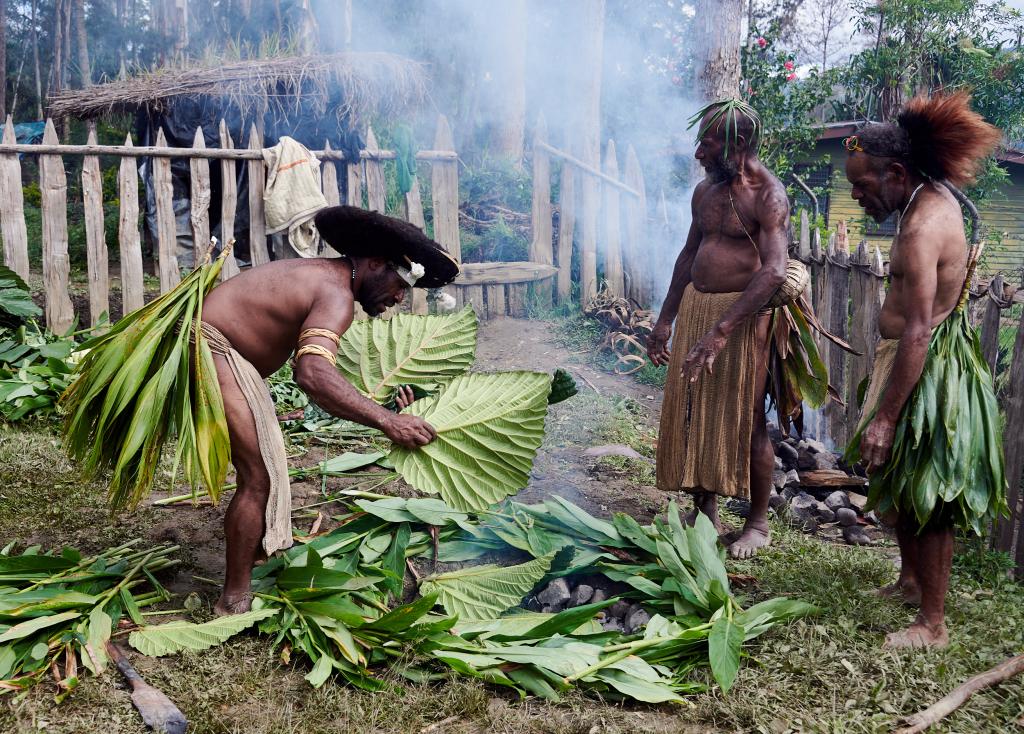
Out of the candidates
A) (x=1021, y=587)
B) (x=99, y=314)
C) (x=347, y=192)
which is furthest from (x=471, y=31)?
(x=1021, y=587)

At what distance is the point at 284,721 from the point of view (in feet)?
8.39

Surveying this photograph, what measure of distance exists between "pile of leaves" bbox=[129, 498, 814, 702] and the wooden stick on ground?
54cm

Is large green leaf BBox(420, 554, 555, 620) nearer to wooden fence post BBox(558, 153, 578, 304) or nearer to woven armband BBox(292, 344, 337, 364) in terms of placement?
woven armband BBox(292, 344, 337, 364)

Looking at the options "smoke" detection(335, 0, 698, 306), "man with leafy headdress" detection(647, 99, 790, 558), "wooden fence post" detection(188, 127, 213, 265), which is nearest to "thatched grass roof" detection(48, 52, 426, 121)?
"smoke" detection(335, 0, 698, 306)

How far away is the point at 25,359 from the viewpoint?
5.76m

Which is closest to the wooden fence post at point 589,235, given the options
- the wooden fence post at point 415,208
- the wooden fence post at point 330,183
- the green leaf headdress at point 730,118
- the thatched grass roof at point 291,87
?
the wooden fence post at point 415,208

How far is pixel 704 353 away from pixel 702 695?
1.52m

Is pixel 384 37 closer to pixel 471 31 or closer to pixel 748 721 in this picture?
pixel 471 31

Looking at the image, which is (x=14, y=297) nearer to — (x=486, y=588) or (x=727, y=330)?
(x=486, y=588)

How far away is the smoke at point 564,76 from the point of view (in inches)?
354

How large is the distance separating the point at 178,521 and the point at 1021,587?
3794 millimetres

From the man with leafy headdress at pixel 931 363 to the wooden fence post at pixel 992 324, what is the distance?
873 mm

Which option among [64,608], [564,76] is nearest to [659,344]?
[64,608]

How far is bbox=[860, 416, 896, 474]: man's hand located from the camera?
3.00 metres
